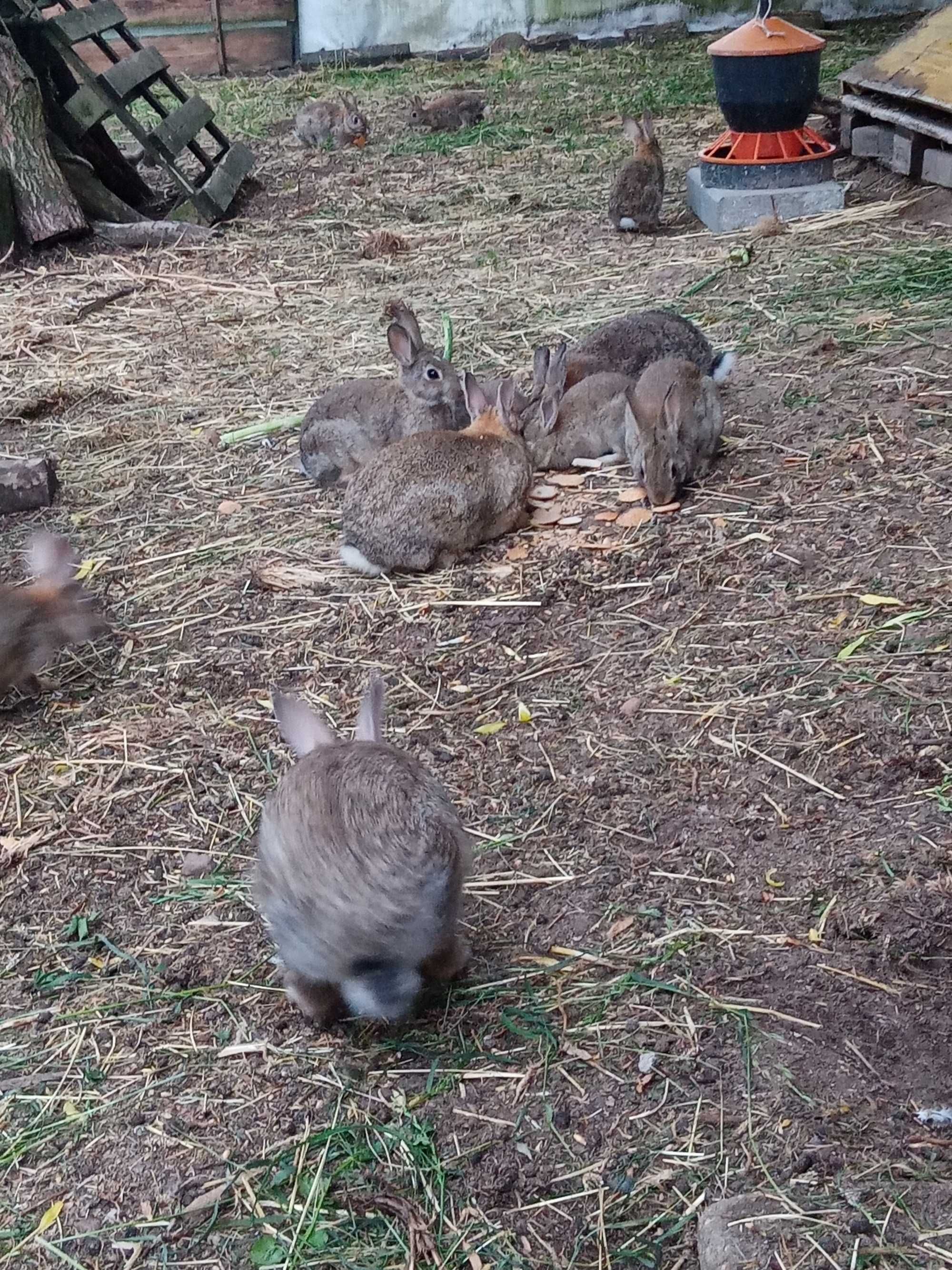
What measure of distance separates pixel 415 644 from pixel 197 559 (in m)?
1.10

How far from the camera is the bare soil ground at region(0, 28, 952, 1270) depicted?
222 centimetres

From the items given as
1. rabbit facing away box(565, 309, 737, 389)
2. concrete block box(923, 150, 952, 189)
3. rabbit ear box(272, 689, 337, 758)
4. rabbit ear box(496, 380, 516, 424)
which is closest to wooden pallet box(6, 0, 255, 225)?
rabbit facing away box(565, 309, 737, 389)

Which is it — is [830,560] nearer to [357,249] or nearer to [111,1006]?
[111,1006]

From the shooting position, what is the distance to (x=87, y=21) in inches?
344

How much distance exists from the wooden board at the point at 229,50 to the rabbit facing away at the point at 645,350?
1182cm

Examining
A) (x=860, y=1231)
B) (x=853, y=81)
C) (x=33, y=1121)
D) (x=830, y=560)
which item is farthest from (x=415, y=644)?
(x=853, y=81)

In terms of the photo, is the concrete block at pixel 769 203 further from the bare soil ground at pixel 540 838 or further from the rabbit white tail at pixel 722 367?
the rabbit white tail at pixel 722 367

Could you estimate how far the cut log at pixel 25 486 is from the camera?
5.13 m

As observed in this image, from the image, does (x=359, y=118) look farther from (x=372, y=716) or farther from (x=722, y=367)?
(x=372, y=716)

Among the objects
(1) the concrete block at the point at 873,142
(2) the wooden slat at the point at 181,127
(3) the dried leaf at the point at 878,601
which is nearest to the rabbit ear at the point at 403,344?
(3) the dried leaf at the point at 878,601

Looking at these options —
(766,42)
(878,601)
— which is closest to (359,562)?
(878,601)

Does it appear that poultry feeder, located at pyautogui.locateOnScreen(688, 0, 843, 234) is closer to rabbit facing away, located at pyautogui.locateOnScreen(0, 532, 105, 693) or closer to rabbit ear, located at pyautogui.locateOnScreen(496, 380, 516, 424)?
rabbit ear, located at pyautogui.locateOnScreen(496, 380, 516, 424)

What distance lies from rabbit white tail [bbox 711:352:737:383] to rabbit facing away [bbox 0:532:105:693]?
266 cm

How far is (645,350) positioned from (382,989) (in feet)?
12.1
